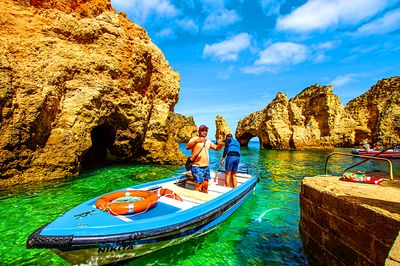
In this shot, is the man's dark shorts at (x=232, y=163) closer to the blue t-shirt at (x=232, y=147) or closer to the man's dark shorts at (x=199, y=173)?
the blue t-shirt at (x=232, y=147)

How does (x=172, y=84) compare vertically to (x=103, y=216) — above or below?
above

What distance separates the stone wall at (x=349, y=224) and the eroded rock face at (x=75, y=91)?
11751 mm

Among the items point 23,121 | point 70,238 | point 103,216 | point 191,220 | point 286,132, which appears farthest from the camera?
point 286,132

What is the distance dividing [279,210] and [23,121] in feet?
39.4

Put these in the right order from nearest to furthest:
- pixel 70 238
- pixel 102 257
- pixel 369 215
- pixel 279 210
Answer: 1. pixel 369 215
2. pixel 70 238
3. pixel 102 257
4. pixel 279 210

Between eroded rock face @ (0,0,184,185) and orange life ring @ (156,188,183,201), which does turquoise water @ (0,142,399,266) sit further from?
eroded rock face @ (0,0,184,185)

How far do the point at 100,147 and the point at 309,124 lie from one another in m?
45.2

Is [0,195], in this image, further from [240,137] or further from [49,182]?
[240,137]

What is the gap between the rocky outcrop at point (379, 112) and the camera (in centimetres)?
4194

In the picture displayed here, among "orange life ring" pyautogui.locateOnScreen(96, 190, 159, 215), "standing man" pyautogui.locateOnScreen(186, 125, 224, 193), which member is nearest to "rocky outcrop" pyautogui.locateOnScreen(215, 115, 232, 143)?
"standing man" pyautogui.locateOnScreen(186, 125, 224, 193)

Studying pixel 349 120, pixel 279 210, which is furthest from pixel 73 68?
pixel 349 120

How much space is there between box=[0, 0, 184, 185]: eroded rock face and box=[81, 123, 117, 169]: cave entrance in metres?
0.08

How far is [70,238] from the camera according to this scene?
3.29m

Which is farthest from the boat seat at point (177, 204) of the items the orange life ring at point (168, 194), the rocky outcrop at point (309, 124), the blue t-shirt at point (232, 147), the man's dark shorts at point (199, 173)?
the rocky outcrop at point (309, 124)
